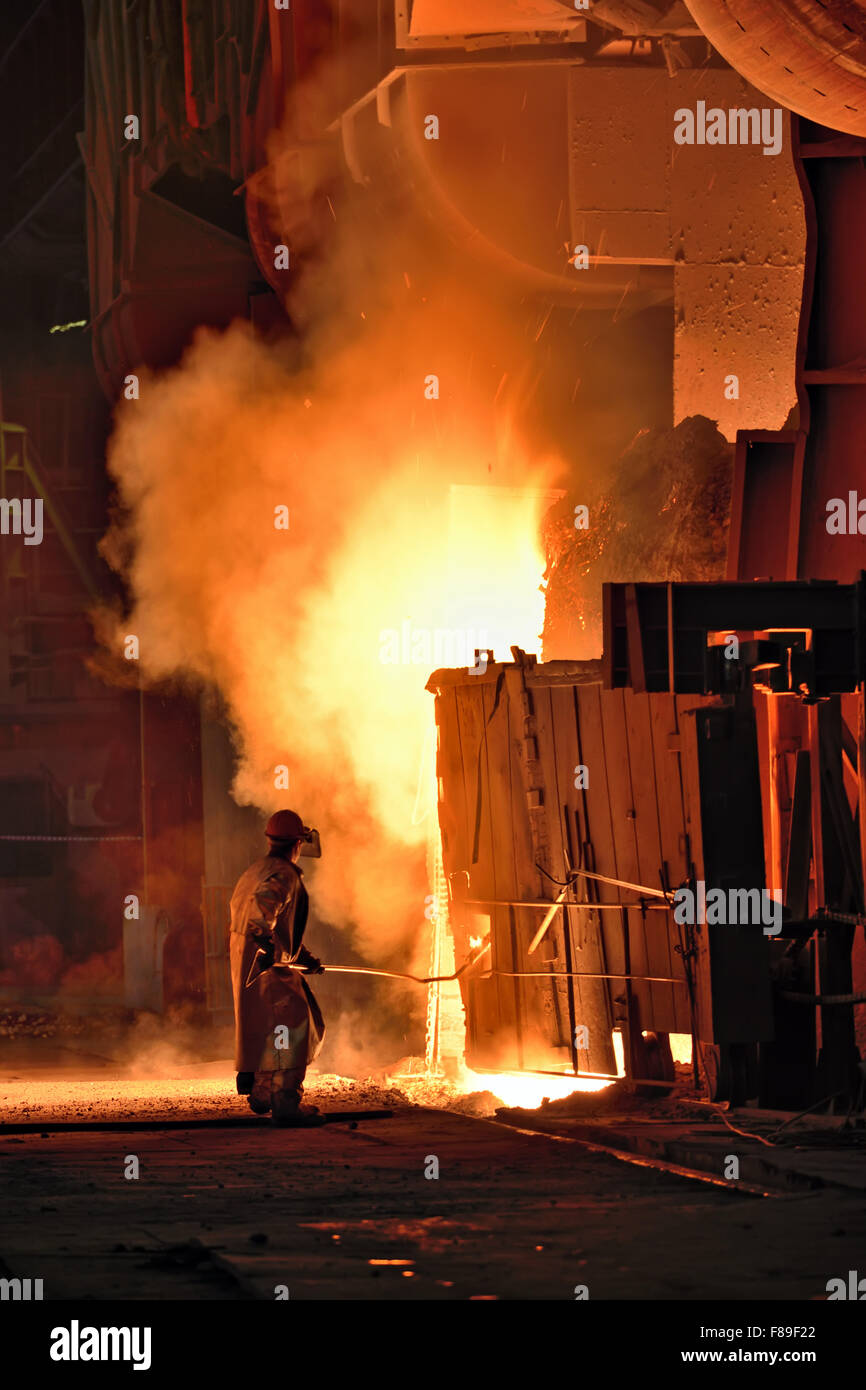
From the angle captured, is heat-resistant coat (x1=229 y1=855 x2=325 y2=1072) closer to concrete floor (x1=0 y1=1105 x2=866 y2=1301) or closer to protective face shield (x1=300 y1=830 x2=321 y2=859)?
protective face shield (x1=300 y1=830 x2=321 y2=859)

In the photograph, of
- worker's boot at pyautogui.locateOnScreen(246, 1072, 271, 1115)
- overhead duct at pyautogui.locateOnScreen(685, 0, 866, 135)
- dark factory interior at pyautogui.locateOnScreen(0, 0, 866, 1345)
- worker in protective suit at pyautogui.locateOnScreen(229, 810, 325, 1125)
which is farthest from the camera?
overhead duct at pyautogui.locateOnScreen(685, 0, 866, 135)

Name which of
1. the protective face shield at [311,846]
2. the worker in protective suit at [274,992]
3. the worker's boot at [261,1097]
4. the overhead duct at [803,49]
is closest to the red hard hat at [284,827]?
the worker in protective suit at [274,992]

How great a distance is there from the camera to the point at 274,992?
812 centimetres

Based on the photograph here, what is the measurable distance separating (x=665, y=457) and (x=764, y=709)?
295 centimetres

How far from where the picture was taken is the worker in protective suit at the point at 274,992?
8.00 meters

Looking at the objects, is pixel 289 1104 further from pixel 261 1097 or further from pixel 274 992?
pixel 274 992

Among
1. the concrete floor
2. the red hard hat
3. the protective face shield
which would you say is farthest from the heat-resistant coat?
the concrete floor

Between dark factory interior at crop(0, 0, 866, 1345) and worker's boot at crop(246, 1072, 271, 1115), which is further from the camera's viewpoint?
worker's boot at crop(246, 1072, 271, 1115)

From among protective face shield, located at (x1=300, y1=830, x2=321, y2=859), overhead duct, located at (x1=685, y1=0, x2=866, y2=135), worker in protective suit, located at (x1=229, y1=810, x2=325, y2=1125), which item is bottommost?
worker in protective suit, located at (x1=229, y1=810, x2=325, y2=1125)

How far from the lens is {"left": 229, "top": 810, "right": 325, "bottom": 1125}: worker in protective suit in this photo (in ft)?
26.2

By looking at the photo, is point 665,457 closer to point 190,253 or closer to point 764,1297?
point 190,253

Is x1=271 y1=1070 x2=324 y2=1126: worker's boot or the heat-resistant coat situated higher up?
the heat-resistant coat

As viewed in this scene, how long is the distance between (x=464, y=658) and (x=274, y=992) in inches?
235

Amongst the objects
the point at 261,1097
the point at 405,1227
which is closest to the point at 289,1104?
the point at 261,1097
